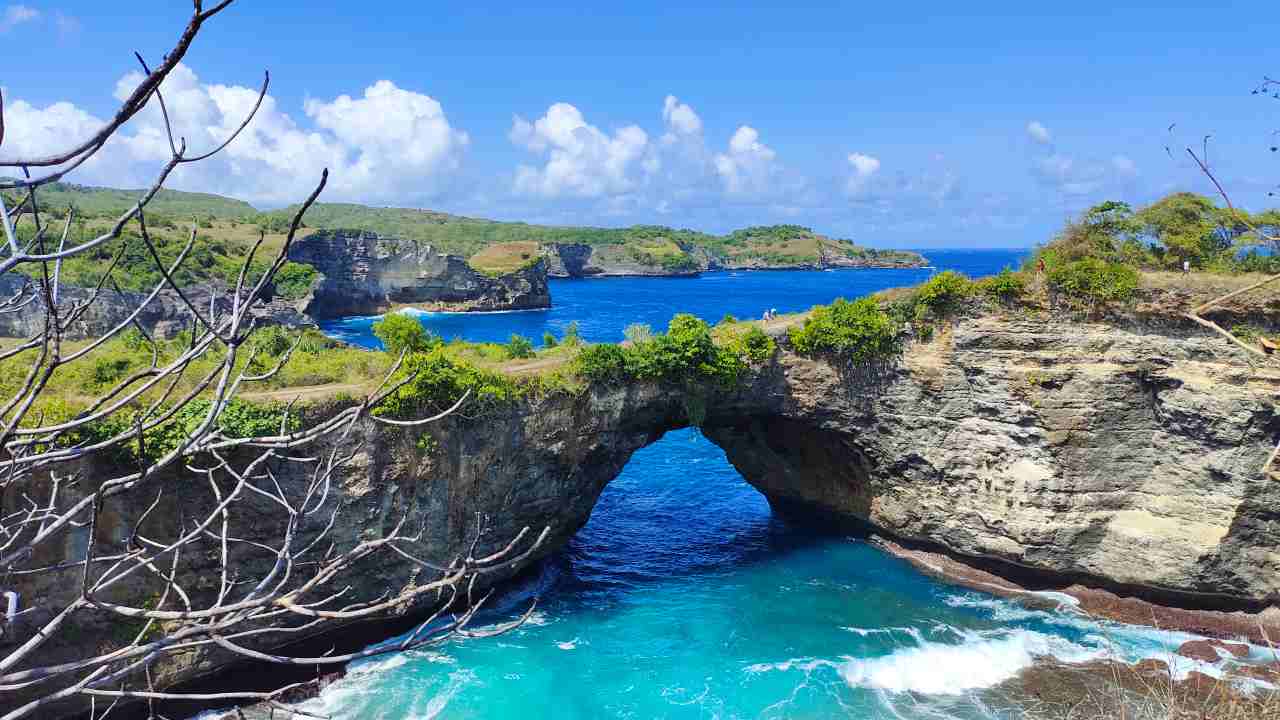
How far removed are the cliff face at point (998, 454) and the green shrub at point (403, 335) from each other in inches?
127

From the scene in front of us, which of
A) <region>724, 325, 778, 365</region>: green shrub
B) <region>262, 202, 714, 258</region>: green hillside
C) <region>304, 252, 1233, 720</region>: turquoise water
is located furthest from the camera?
<region>262, 202, 714, 258</region>: green hillside

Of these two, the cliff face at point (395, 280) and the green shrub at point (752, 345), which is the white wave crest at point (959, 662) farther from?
the cliff face at point (395, 280)

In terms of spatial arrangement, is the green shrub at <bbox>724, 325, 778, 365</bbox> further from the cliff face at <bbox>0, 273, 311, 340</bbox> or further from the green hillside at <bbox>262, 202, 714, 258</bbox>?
the green hillside at <bbox>262, 202, 714, 258</bbox>

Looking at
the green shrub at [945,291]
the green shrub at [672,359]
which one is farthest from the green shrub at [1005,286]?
the green shrub at [672,359]

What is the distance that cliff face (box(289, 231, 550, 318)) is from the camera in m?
89.1

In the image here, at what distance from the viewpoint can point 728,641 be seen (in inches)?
886

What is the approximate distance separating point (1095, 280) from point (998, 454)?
6409 millimetres

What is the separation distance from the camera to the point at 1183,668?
68.5 feet

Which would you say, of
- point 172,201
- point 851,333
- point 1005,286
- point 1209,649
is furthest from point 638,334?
point 172,201

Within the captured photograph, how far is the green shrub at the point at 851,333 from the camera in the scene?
84.3 feet

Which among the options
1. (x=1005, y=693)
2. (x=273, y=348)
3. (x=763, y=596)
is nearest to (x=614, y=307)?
(x=273, y=348)

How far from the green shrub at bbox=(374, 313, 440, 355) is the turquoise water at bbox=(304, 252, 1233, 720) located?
8.88m

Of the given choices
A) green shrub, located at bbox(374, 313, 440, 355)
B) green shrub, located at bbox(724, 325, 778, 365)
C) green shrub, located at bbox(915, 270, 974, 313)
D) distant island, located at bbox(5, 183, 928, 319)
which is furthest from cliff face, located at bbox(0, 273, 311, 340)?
green shrub, located at bbox(915, 270, 974, 313)

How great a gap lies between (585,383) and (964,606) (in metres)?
14.5
